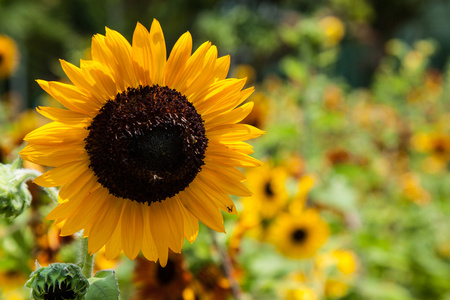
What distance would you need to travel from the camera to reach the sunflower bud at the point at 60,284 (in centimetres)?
67

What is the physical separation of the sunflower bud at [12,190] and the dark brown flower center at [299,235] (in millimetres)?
1335

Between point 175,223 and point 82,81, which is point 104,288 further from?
point 82,81

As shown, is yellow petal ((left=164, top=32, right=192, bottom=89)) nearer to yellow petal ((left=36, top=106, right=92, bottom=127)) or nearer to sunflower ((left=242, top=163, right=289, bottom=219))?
yellow petal ((left=36, top=106, right=92, bottom=127))

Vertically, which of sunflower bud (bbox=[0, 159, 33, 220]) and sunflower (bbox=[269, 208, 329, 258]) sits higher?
Result: sunflower bud (bbox=[0, 159, 33, 220])

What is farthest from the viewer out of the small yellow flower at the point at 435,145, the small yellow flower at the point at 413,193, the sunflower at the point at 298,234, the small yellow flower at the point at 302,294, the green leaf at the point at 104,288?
the small yellow flower at the point at 435,145

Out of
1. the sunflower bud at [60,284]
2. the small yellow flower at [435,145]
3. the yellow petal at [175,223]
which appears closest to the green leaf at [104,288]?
the sunflower bud at [60,284]

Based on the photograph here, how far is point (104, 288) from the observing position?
668mm

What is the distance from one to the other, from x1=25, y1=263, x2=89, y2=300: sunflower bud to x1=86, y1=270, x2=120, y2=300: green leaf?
16 mm

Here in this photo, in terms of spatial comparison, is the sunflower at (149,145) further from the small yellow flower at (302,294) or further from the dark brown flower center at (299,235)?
the dark brown flower center at (299,235)

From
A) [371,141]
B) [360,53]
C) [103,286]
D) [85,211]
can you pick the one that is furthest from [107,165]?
[360,53]

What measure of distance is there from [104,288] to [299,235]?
136cm

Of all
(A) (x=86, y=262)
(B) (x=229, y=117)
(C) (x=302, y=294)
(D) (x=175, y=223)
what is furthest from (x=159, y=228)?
(C) (x=302, y=294)

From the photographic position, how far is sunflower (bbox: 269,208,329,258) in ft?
6.16

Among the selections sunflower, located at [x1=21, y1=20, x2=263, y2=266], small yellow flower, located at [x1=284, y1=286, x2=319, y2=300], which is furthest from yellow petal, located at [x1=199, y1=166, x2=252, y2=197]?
small yellow flower, located at [x1=284, y1=286, x2=319, y2=300]
